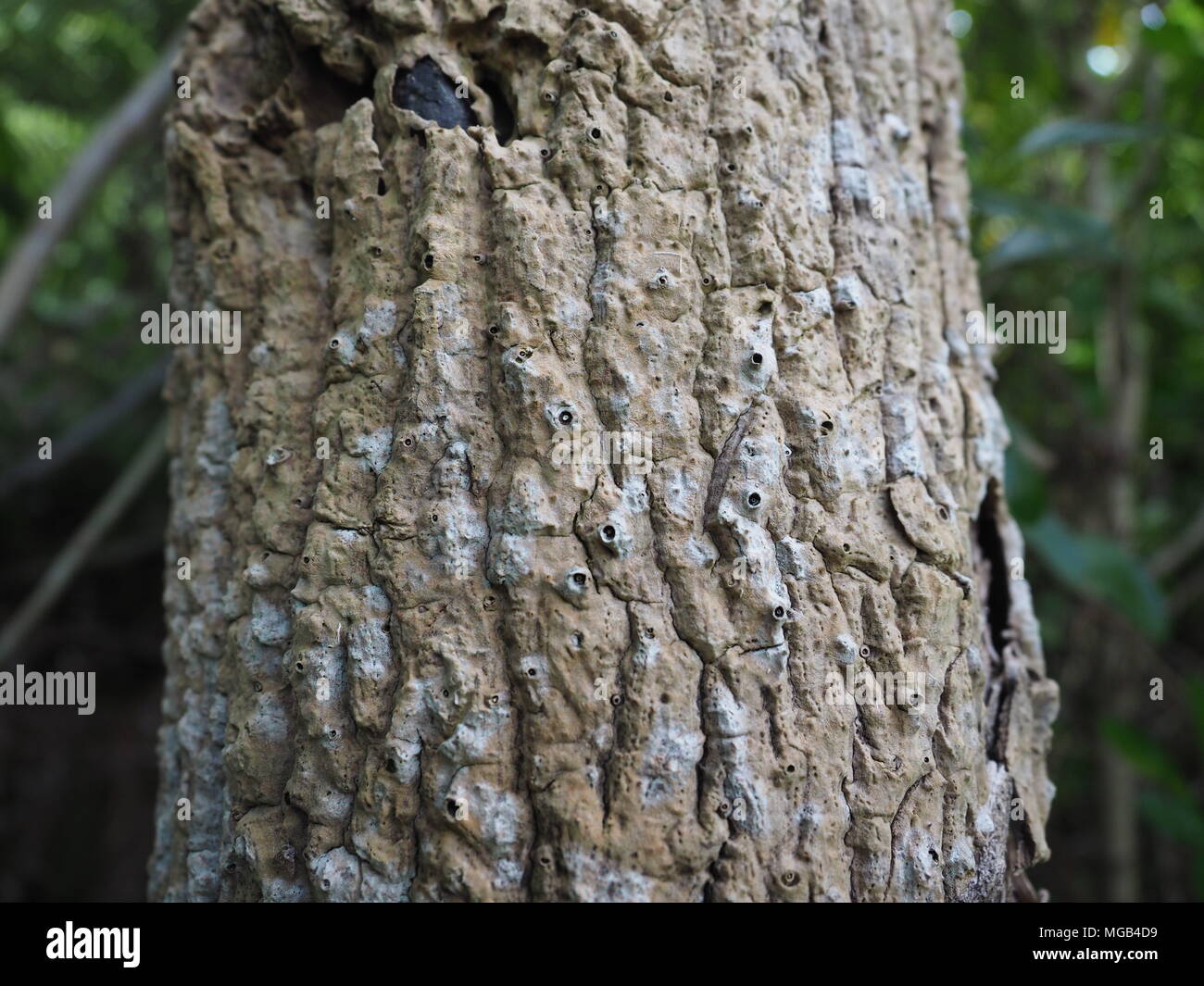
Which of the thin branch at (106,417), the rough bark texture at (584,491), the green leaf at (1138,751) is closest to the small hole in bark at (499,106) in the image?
the rough bark texture at (584,491)

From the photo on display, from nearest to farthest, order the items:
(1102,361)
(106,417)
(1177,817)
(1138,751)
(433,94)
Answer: (433,94) → (1138,751) → (1177,817) → (106,417) → (1102,361)

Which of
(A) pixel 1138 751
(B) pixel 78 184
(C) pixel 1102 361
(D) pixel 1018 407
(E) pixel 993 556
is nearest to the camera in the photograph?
(E) pixel 993 556

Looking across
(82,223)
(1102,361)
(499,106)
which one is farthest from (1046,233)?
(82,223)

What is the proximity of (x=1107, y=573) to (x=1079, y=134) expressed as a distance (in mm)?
1014

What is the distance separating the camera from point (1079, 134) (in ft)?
6.50

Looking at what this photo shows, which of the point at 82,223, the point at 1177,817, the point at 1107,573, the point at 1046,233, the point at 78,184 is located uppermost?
the point at 82,223

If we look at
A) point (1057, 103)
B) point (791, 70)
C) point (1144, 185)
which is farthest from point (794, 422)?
point (1057, 103)

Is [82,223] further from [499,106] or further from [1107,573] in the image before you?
[1107,573]

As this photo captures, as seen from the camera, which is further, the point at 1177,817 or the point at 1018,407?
the point at 1018,407

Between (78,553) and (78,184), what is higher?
(78,184)

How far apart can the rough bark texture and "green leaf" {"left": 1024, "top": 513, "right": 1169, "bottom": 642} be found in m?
0.88

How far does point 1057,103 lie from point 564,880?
310 centimetres

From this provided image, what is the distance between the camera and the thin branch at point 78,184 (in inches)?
74.5
